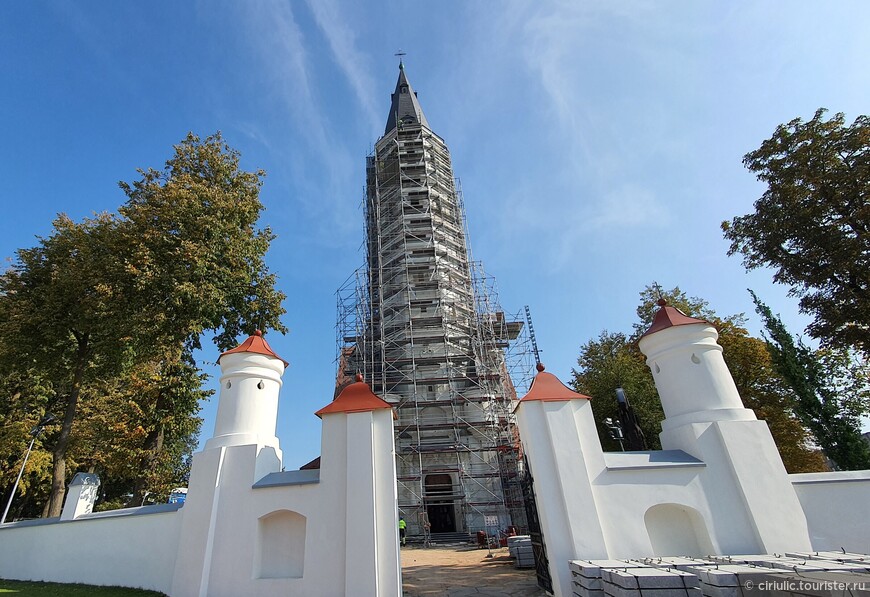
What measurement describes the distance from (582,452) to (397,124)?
2792 centimetres

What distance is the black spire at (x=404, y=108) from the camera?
32719 millimetres

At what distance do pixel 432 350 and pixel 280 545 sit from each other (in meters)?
14.3

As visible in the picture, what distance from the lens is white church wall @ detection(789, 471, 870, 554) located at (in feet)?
24.2

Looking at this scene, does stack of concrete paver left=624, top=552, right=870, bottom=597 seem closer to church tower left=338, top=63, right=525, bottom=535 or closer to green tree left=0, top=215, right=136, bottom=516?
church tower left=338, top=63, right=525, bottom=535

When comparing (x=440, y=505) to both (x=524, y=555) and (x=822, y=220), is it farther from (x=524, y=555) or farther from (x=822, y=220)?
(x=822, y=220)

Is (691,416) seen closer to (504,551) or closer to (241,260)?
(504,551)

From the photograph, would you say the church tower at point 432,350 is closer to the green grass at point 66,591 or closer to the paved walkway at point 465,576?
the paved walkway at point 465,576

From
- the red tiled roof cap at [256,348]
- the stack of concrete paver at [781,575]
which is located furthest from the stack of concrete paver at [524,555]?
the red tiled roof cap at [256,348]

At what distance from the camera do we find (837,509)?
7.55m

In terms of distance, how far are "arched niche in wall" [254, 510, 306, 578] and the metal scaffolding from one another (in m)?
10.7

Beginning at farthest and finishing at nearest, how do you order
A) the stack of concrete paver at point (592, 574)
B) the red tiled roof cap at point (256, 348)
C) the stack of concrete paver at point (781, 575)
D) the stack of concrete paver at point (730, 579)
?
1. the red tiled roof cap at point (256, 348)
2. the stack of concrete paver at point (592, 574)
3. the stack of concrete paver at point (730, 579)
4. the stack of concrete paver at point (781, 575)


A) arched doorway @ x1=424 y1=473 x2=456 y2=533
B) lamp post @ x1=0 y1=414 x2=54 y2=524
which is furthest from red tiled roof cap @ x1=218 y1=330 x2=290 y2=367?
lamp post @ x1=0 y1=414 x2=54 y2=524

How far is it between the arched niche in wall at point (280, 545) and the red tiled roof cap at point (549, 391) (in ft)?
16.2

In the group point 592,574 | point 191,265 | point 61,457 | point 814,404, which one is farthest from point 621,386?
point 61,457
